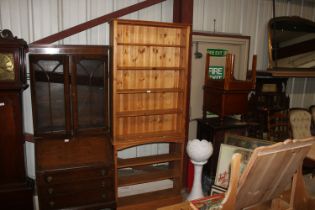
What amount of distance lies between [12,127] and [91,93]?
30.0 inches

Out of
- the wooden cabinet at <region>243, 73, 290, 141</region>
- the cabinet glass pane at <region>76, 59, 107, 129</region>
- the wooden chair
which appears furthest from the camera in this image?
the wooden cabinet at <region>243, 73, 290, 141</region>

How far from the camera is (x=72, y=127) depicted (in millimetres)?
2453

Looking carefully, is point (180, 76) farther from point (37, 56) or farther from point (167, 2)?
point (37, 56)

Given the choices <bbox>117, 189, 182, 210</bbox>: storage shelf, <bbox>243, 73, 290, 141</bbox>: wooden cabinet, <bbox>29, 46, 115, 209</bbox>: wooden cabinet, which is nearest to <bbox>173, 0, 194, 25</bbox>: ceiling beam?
<bbox>29, 46, 115, 209</bbox>: wooden cabinet

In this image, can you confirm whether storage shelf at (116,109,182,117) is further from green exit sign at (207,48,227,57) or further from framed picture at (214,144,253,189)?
green exit sign at (207,48,227,57)

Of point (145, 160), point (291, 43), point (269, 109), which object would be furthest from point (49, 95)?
point (291, 43)

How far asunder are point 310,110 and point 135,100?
288cm

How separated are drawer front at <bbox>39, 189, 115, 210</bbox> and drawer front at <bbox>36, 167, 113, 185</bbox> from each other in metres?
0.15

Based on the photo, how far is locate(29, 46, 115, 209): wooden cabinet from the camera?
2324mm

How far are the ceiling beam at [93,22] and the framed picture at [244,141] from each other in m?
1.70

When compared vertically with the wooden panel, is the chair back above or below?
below

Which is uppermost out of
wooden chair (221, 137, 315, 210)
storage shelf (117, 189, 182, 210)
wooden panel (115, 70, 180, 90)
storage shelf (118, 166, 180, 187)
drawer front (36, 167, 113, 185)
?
wooden panel (115, 70, 180, 90)

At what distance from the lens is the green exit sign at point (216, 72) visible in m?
3.30

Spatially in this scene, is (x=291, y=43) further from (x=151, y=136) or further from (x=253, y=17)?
(x=151, y=136)
